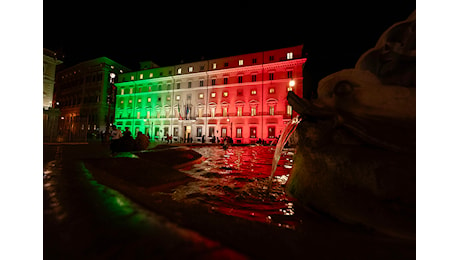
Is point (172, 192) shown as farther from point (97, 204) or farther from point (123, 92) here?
point (123, 92)

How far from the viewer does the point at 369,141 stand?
194cm

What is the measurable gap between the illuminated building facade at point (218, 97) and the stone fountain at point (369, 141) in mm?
23733

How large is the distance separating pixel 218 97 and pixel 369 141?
30506mm

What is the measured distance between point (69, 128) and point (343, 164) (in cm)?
1810

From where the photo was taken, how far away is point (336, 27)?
3650 mm

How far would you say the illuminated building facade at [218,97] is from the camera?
27.6 metres

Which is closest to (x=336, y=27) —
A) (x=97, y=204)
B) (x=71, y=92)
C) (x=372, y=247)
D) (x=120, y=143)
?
(x=372, y=247)

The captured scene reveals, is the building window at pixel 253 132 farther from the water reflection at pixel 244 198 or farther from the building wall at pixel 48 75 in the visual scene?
the building wall at pixel 48 75

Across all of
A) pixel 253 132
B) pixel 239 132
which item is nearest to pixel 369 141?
pixel 253 132

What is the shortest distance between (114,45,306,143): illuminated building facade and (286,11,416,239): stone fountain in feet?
77.9

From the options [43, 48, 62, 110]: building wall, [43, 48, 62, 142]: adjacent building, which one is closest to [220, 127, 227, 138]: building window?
[43, 48, 62, 142]: adjacent building

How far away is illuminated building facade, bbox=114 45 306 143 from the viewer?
27.6 metres

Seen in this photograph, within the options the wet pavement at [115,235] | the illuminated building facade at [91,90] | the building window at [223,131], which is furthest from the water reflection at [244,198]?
the illuminated building facade at [91,90]

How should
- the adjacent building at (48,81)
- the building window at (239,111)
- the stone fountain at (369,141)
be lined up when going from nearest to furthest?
the stone fountain at (369,141) < the adjacent building at (48,81) < the building window at (239,111)
